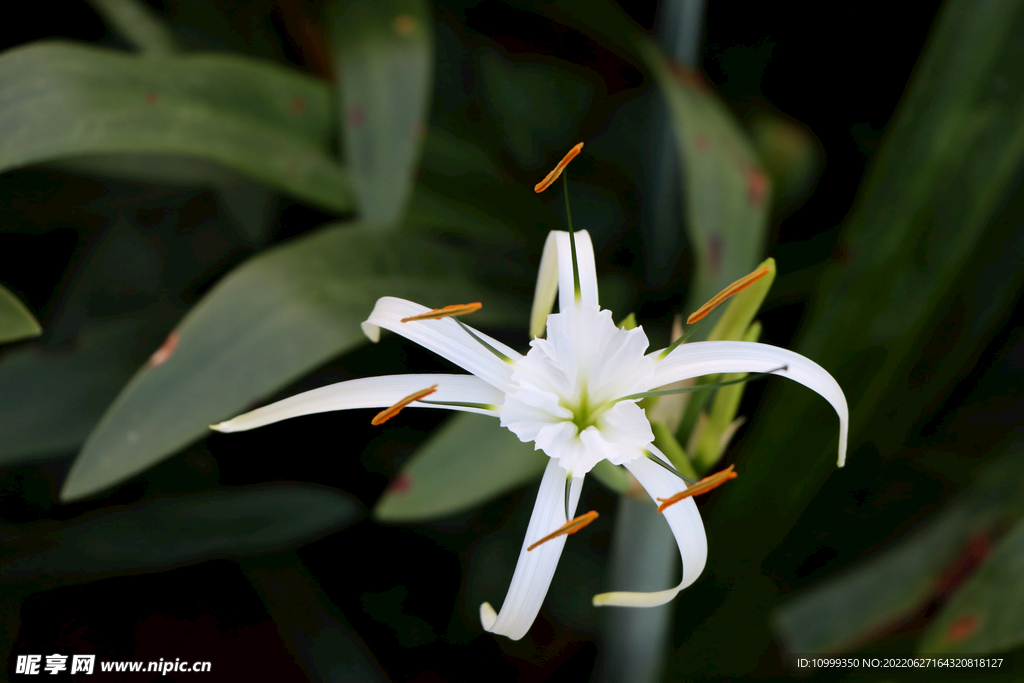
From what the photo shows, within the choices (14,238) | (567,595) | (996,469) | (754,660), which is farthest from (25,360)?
(996,469)

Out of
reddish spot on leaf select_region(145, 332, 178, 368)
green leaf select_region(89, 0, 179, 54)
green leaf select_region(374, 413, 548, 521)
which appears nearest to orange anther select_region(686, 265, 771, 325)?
green leaf select_region(374, 413, 548, 521)

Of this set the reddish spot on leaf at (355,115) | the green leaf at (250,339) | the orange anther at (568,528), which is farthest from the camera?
the reddish spot on leaf at (355,115)

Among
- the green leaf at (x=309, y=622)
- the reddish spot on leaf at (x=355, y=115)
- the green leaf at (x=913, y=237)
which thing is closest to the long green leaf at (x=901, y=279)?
the green leaf at (x=913, y=237)

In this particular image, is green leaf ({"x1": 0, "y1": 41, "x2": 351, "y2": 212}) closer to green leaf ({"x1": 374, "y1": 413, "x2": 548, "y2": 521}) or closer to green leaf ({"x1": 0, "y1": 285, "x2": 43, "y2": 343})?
green leaf ({"x1": 0, "y1": 285, "x2": 43, "y2": 343})

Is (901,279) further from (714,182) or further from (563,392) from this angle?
(563,392)

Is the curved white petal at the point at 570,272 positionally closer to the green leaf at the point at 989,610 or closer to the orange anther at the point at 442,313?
the orange anther at the point at 442,313

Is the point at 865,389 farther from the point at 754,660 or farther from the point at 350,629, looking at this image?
the point at 350,629
